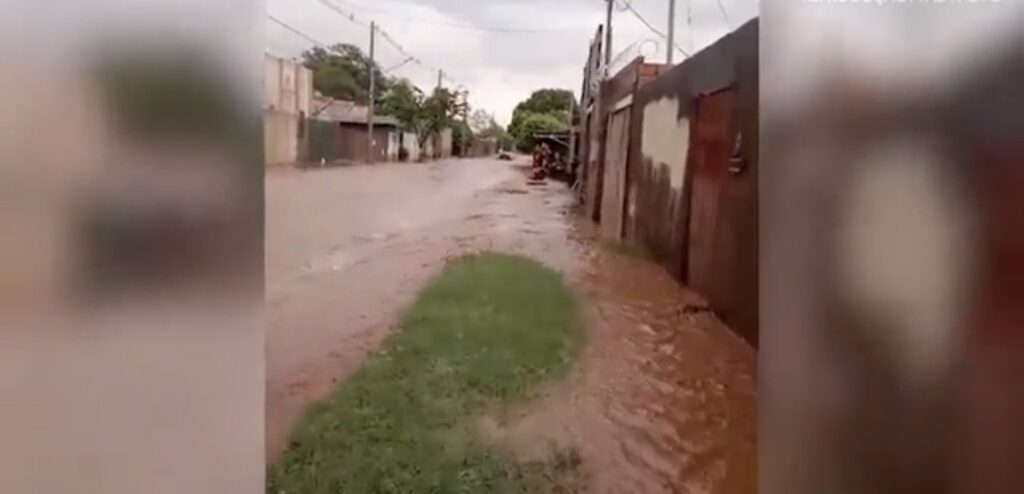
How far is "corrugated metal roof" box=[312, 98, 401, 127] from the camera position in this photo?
4.55 ft

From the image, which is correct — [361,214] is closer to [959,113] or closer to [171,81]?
[171,81]

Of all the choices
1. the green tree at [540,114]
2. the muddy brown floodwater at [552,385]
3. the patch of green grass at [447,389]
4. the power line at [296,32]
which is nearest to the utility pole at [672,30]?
the green tree at [540,114]

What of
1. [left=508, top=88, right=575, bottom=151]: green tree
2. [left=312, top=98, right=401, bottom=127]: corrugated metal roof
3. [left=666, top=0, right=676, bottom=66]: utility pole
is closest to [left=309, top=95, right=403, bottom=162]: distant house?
[left=312, top=98, right=401, bottom=127]: corrugated metal roof

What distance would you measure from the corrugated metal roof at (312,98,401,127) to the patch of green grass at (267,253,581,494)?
0.99 ft

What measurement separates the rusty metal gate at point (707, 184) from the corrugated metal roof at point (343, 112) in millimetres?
681

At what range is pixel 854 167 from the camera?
1021 millimetres

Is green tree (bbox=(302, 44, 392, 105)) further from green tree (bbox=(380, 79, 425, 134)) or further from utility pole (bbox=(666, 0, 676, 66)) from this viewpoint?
utility pole (bbox=(666, 0, 676, 66))

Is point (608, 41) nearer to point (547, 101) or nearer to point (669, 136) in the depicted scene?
point (547, 101)

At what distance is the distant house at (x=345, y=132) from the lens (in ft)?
4.49

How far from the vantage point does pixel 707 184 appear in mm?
2021

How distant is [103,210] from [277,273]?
0.25 meters

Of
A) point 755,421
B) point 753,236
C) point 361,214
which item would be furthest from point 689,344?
point 361,214

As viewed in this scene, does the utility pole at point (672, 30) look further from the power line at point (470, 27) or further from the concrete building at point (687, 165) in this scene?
the power line at point (470, 27)

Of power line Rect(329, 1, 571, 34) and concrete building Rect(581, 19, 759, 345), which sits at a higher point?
power line Rect(329, 1, 571, 34)
